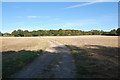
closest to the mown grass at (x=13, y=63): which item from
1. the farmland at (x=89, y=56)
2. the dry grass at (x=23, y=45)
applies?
the farmland at (x=89, y=56)

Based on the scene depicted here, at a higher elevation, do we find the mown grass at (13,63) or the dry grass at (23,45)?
the dry grass at (23,45)

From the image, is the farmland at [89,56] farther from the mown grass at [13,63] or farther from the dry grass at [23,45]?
the mown grass at [13,63]

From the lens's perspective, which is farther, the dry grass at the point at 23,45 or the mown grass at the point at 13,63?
the dry grass at the point at 23,45

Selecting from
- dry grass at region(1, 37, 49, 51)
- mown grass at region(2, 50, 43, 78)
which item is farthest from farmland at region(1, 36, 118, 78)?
mown grass at region(2, 50, 43, 78)

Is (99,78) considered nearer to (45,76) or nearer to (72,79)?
(72,79)

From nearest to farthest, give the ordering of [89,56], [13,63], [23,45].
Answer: [13,63] < [89,56] < [23,45]

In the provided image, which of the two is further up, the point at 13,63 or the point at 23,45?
the point at 23,45

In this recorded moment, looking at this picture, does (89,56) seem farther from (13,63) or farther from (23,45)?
(23,45)

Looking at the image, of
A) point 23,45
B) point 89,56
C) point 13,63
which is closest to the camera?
point 13,63

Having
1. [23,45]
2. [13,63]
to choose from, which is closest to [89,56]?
[13,63]

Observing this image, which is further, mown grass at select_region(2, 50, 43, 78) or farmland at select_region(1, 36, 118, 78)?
mown grass at select_region(2, 50, 43, 78)

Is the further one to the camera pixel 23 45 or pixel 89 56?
pixel 23 45

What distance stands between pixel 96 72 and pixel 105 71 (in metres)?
0.70

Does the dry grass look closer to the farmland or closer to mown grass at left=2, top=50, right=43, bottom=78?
the farmland
